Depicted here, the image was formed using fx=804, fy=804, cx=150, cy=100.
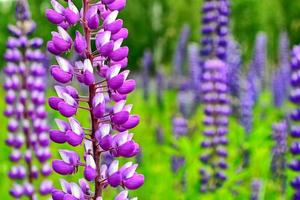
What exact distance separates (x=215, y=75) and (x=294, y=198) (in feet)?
4.51

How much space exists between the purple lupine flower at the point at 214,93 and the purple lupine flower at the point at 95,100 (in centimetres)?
272

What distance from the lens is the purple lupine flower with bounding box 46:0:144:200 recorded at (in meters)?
2.41

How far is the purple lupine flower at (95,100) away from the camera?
2.41 meters

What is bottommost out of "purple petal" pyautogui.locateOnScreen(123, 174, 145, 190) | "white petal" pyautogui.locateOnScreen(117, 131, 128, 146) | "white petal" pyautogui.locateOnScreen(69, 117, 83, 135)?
"purple petal" pyautogui.locateOnScreen(123, 174, 145, 190)

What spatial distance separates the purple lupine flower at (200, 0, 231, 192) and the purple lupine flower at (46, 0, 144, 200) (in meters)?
2.72

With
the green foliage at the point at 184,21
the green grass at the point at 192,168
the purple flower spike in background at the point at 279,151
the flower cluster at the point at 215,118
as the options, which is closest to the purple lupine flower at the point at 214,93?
the flower cluster at the point at 215,118

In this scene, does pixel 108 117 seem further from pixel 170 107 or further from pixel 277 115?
pixel 170 107

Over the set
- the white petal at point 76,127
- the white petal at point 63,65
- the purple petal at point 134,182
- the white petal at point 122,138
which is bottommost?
the purple petal at point 134,182

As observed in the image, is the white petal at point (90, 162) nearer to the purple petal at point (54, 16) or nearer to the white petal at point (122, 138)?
the white petal at point (122, 138)

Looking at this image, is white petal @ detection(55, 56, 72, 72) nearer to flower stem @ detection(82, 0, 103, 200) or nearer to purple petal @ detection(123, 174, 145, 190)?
flower stem @ detection(82, 0, 103, 200)

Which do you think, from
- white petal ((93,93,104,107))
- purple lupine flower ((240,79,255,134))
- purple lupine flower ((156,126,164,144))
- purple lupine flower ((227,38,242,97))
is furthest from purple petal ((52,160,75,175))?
purple lupine flower ((156,126,164,144))

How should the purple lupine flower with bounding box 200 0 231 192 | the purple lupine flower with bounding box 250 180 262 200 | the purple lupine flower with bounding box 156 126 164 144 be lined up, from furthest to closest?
the purple lupine flower with bounding box 156 126 164 144 < the purple lupine flower with bounding box 200 0 231 192 < the purple lupine flower with bounding box 250 180 262 200

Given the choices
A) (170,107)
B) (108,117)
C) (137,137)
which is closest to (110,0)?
(108,117)

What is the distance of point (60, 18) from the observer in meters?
2.48
